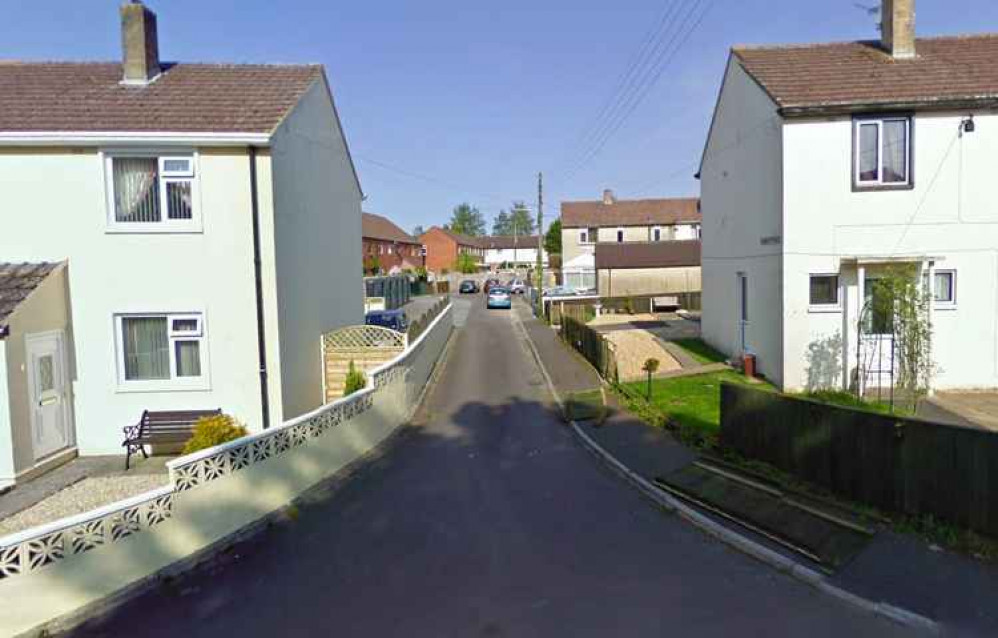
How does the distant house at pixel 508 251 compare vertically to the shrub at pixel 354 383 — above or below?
above

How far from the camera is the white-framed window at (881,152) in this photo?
12.7 metres

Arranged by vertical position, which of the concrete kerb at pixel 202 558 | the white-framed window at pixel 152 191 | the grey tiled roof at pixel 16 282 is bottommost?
the concrete kerb at pixel 202 558

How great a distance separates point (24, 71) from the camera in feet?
44.3

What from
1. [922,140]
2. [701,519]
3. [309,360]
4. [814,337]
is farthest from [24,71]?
[922,140]

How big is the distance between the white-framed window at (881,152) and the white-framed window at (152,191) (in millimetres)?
13636

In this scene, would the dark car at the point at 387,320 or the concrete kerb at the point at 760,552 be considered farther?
the dark car at the point at 387,320

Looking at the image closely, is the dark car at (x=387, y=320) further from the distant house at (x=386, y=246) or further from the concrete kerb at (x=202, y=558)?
the distant house at (x=386, y=246)

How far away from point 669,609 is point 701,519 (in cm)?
204

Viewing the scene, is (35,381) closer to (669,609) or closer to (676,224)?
(669,609)

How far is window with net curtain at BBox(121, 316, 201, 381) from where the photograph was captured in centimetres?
1123

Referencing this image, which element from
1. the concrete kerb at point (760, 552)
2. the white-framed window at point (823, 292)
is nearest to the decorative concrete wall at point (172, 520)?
the concrete kerb at point (760, 552)

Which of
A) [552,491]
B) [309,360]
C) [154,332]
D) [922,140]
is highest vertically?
[922,140]

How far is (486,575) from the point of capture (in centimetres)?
589

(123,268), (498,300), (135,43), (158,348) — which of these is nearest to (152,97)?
(135,43)
